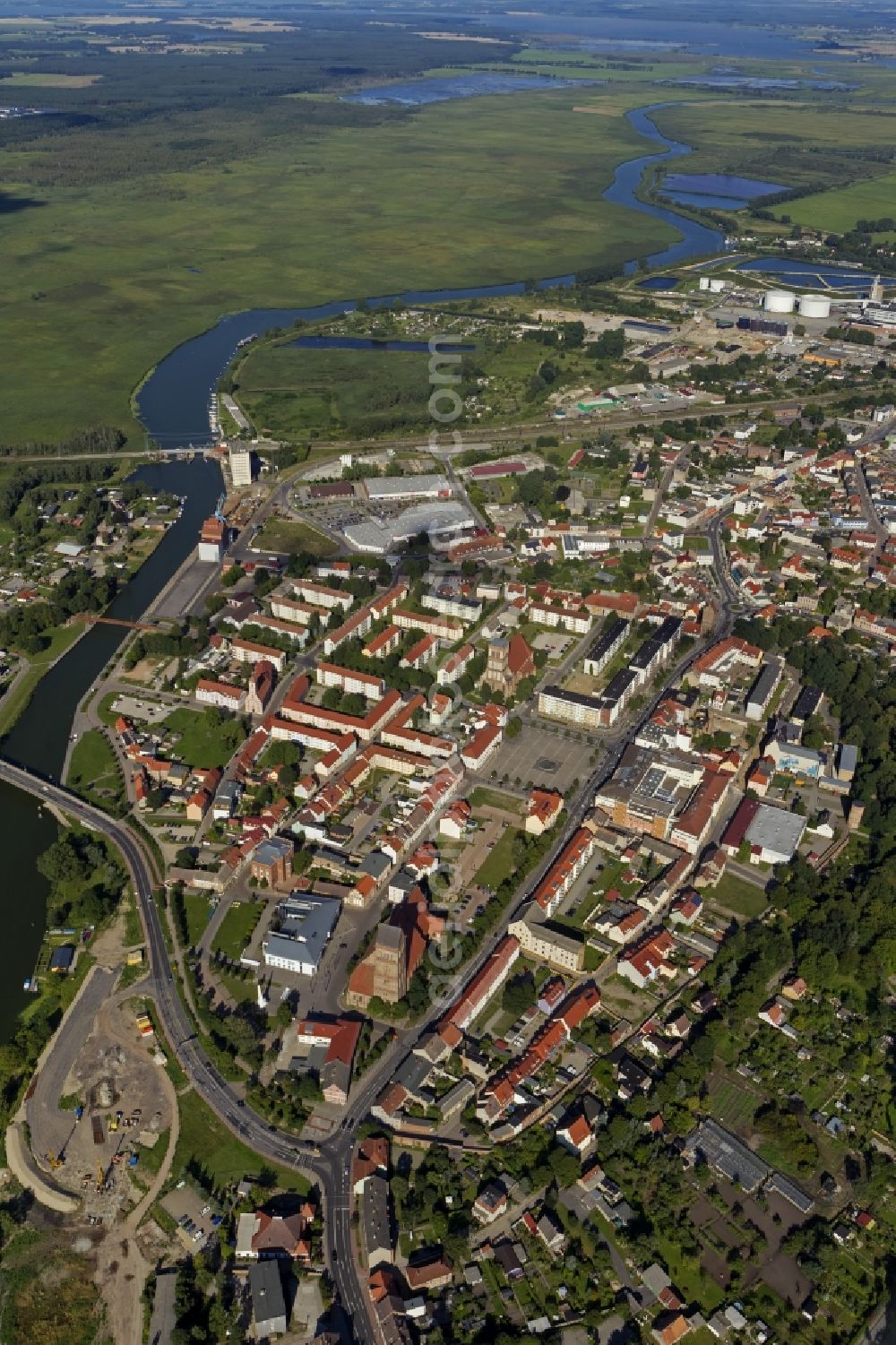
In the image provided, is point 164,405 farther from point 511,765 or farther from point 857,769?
point 857,769

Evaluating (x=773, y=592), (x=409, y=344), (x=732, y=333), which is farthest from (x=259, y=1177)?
(x=732, y=333)

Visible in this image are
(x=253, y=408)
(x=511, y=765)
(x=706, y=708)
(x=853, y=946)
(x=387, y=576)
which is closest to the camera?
(x=853, y=946)

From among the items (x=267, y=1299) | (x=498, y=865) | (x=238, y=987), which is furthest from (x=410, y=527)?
(x=267, y=1299)

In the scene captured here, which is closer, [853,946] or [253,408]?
[853,946]

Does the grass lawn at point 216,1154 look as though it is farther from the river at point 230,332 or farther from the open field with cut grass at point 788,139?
the open field with cut grass at point 788,139

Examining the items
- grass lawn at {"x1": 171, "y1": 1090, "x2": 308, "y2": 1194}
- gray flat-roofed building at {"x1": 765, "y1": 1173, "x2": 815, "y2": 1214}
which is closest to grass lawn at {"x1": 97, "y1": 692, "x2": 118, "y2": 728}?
grass lawn at {"x1": 171, "y1": 1090, "x2": 308, "y2": 1194}

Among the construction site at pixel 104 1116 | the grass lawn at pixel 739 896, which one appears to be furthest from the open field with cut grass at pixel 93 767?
the grass lawn at pixel 739 896
